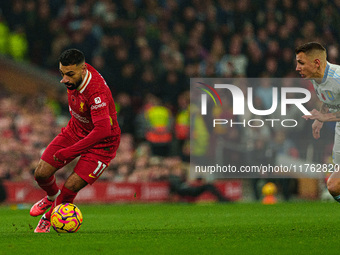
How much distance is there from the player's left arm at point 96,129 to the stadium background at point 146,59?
24.8 feet

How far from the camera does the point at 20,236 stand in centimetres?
809

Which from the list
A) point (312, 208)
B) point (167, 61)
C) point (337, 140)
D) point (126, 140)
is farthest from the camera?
point (167, 61)

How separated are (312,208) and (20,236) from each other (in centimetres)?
639

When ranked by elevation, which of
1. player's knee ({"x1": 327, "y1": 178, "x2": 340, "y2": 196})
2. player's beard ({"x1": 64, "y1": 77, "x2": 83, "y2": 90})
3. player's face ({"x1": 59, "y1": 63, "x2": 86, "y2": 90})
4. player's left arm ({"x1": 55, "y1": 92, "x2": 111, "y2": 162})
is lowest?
player's knee ({"x1": 327, "y1": 178, "x2": 340, "y2": 196})

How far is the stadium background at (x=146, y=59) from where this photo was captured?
1611 centimetres

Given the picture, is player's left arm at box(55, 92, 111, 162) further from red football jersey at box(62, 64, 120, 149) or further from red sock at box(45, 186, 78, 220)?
red sock at box(45, 186, 78, 220)

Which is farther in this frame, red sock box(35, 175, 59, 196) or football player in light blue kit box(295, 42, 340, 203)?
red sock box(35, 175, 59, 196)

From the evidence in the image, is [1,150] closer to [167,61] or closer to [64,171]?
[64,171]

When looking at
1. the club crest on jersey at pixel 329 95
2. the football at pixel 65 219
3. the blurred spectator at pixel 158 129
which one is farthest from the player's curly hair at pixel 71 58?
the blurred spectator at pixel 158 129

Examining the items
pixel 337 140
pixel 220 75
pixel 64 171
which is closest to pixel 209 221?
pixel 337 140

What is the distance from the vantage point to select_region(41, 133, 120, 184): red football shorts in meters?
8.61

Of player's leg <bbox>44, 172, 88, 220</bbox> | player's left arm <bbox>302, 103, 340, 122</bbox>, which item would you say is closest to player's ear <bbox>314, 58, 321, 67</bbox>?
player's left arm <bbox>302, 103, 340, 122</bbox>

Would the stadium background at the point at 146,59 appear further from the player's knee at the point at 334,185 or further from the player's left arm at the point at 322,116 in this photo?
the player's left arm at the point at 322,116

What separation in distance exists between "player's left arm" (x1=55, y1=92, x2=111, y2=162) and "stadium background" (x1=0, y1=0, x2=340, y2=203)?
7.56 meters
